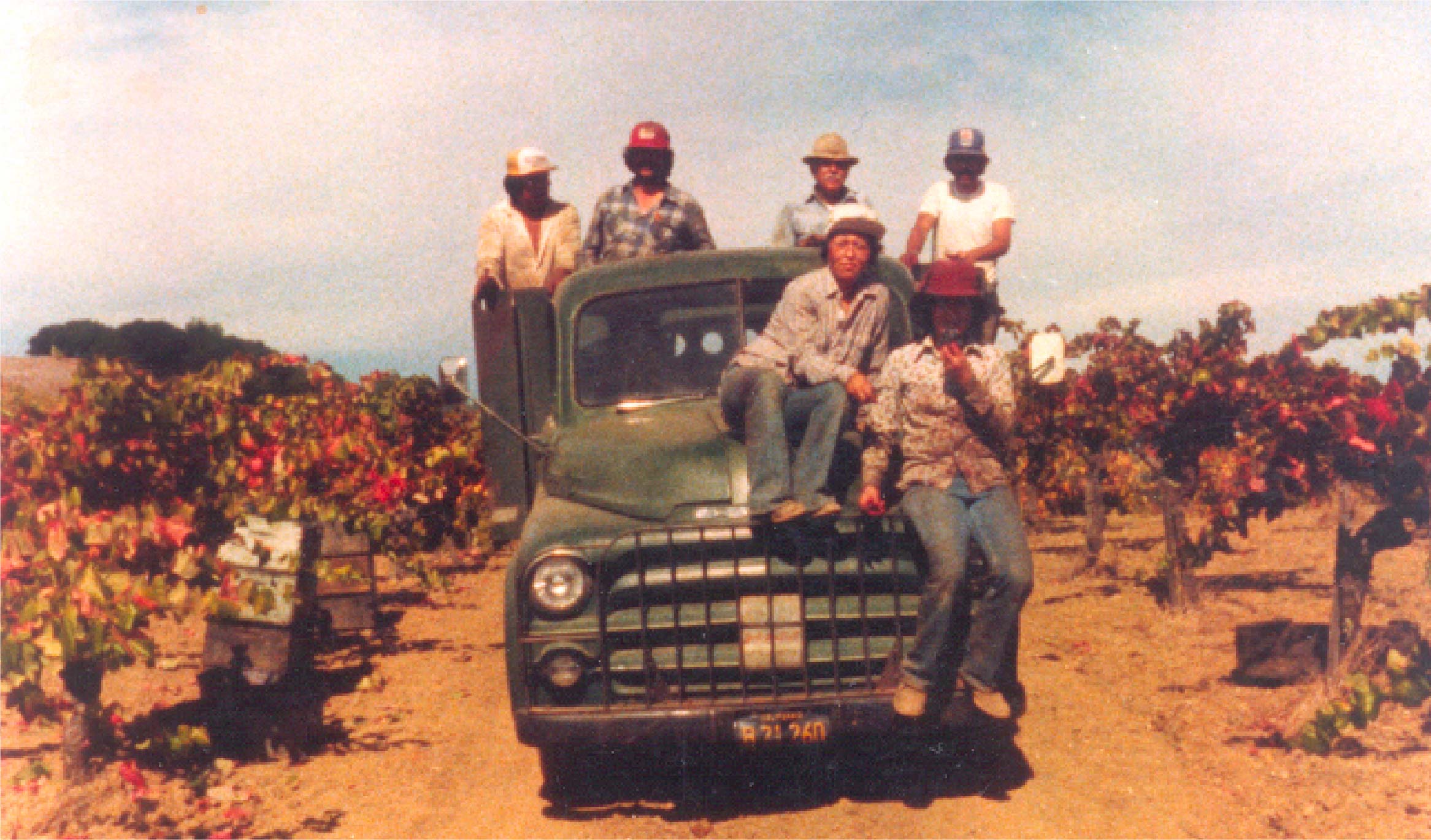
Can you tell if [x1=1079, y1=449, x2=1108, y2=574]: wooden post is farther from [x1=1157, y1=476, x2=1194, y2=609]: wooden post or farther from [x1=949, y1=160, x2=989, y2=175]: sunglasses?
[x1=949, y1=160, x2=989, y2=175]: sunglasses

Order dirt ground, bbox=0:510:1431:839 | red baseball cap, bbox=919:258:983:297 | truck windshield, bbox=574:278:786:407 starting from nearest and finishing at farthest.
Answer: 1. dirt ground, bbox=0:510:1431:839
2. red baseball cap, bbox=919:258:983:297
3. truck windshield, bbox=574:278:786:407

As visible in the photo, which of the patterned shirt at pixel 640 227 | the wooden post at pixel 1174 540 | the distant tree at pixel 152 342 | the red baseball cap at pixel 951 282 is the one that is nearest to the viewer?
the red baseball cap at pixel 951 282

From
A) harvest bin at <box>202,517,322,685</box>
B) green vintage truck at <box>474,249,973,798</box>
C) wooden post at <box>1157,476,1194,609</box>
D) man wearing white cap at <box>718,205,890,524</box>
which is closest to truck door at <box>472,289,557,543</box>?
green vintage truck at <box>474,249,973,798</box>

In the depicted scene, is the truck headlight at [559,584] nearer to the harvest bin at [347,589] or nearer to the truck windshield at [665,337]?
the truck windshield at [665,337]

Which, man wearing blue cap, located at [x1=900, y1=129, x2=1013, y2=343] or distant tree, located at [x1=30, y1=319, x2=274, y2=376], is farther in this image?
distant tree, located at [x1=30, y1=319, x2=274, y2=376]

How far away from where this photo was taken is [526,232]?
7.84 metres

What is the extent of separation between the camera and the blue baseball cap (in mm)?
7762

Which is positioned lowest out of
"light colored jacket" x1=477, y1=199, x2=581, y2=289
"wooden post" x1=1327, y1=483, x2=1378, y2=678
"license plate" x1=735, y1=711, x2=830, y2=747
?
"license plate" x1=735, y1=711, x2=830, y2=747

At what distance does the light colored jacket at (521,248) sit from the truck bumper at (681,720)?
11.9 ft

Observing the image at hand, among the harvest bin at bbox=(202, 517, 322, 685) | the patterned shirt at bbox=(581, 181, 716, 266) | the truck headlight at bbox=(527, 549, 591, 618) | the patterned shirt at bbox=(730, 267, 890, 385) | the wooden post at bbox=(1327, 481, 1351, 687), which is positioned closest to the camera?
the truck headlight at bbox=(527, 549, 591, 618)

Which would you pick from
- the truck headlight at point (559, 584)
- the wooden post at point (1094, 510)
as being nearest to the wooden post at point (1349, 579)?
the truck headlight at point (559, 584)

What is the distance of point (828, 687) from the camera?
499 cm

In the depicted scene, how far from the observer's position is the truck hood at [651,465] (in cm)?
526

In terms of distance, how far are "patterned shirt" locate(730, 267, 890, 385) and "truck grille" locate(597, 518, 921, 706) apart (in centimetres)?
100
